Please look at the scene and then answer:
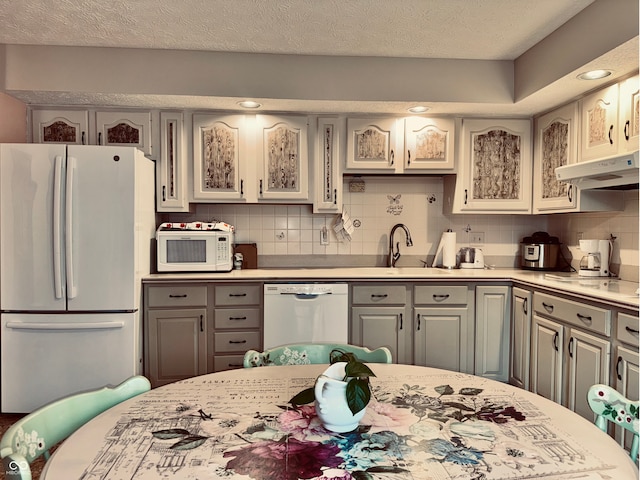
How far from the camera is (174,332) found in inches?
122

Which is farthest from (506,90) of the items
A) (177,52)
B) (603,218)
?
(177,52)

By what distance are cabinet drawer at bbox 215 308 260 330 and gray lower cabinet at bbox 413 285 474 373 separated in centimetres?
113

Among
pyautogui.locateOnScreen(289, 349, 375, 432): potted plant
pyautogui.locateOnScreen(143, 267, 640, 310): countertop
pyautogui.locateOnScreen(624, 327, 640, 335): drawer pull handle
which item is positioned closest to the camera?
pyautogui.locateOnScreen(289, 349, 375, 432): potted plant

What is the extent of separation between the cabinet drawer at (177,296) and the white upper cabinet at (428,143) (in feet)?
5.86

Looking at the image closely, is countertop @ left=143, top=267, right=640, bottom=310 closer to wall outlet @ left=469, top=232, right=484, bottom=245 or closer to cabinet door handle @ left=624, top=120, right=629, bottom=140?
wall outlet @ left=469, top=232, right=484, bottom=245

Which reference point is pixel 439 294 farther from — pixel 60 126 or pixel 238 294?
pixel 60 126

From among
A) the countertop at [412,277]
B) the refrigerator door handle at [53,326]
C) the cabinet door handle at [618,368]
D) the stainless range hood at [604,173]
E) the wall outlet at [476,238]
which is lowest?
the cabinet door handle at [618,368]

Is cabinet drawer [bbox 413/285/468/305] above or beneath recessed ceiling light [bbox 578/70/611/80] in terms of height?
beneath

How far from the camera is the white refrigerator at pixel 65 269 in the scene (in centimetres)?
Answer: 279

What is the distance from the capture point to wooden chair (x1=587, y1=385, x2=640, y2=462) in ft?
3.75

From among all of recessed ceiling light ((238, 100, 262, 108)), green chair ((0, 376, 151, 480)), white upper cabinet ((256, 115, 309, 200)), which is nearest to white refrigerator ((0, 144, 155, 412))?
recessed ceiling light ((238, 100, 262, 108))

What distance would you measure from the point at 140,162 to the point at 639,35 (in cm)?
280

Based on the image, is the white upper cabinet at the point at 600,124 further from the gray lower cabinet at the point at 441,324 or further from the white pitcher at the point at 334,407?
the white pitcher at the point at 334,407

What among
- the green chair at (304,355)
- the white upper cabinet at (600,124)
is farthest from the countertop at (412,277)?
the green chair at (304,355)
